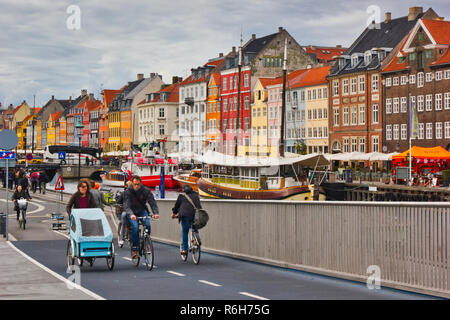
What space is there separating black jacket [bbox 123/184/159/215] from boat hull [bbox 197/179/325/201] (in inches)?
1402

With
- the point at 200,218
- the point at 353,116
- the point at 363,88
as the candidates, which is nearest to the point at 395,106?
the point at 363,88

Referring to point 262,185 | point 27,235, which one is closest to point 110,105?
point 262,185

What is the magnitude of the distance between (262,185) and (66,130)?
140m

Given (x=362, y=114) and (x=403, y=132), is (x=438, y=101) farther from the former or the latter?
(x=362, y=114)

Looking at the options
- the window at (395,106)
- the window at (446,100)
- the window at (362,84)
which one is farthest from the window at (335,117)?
the window at (446,100)

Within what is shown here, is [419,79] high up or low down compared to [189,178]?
up

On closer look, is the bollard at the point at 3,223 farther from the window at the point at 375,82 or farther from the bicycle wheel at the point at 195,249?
the window at the point at 375,82

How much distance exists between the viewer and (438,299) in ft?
35.9

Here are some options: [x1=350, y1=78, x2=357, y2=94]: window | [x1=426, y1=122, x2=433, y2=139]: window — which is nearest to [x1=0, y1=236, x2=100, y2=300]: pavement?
Result: [x1=426, y1=122, x2=433, y2=139]: window

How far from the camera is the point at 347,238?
13.3m

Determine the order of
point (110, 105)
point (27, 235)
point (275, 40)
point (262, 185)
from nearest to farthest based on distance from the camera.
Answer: point (27, 235), point (262, 185), point (275, 40), point (110, 105)

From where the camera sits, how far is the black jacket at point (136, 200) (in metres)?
15.6

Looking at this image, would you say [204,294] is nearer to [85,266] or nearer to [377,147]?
[85,266]

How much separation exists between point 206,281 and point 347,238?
7.39 ft
